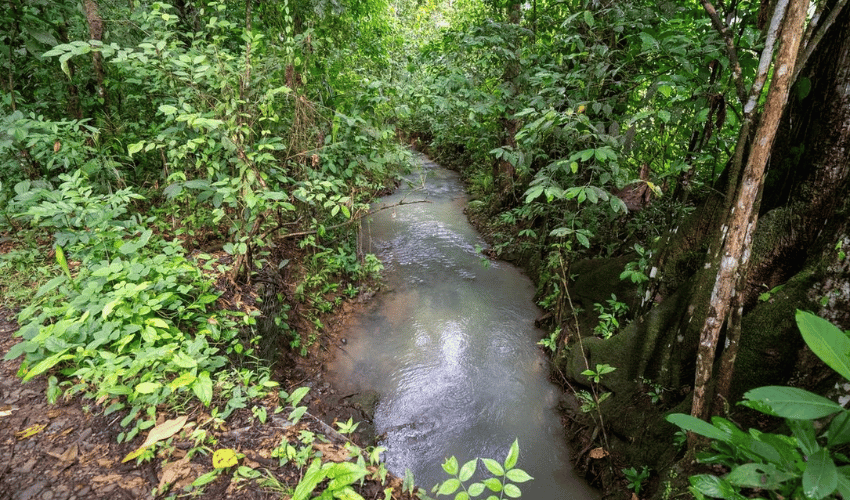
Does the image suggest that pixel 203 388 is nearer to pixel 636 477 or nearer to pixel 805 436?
pixel 805 436

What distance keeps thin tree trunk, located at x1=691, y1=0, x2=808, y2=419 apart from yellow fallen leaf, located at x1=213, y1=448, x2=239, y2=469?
109 inches

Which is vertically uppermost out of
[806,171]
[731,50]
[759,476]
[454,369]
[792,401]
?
[731,50]

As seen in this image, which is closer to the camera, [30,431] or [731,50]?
[30,431]

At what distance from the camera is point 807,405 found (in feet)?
4.09

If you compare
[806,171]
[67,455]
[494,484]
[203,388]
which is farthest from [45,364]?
[806,171]

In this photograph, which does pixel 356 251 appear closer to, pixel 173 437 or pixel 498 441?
pixel 498 441

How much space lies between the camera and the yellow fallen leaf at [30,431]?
211 cm

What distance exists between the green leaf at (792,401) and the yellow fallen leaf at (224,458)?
2.33 meters

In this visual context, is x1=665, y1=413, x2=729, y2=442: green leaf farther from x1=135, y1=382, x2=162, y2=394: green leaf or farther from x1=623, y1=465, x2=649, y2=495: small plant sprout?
x1=135, y1=382, x2=162, y2=394: green leaf

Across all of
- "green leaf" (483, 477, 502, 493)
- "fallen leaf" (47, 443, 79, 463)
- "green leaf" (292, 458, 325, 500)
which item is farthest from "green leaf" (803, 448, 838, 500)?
"fallen leaf" (47, 443, 79, 463)

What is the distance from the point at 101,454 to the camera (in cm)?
206

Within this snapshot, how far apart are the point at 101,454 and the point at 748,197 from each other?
3859 mm

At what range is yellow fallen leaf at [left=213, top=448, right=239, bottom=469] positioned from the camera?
6.61ft

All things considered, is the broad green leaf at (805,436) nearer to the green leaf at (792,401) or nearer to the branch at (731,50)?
the green leaf at (792,401)
